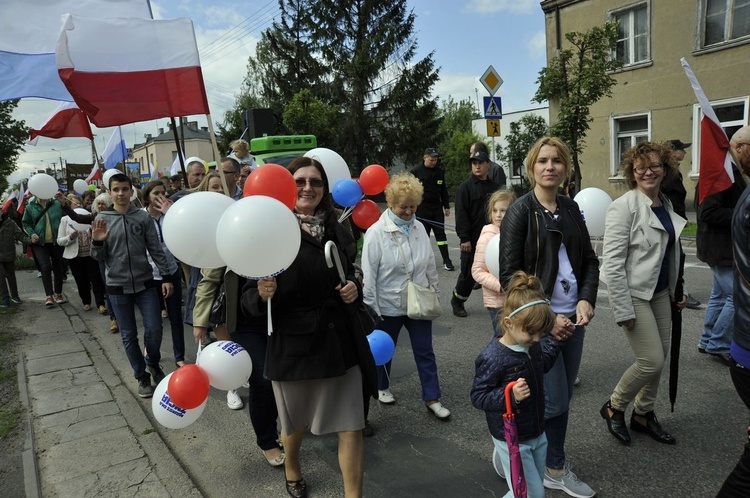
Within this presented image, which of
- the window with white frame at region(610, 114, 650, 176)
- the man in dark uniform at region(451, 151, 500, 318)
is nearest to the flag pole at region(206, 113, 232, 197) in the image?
the man in dark uniform at region(451, 151, 500, 318)

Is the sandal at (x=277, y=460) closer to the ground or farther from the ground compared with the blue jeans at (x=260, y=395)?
closer to the ground

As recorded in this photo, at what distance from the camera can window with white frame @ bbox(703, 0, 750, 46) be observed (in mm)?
14414

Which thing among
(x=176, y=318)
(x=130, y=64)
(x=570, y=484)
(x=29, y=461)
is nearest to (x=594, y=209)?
(x=570, y=484)

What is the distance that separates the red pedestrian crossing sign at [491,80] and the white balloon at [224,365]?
30.6 feet

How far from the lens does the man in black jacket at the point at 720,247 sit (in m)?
4.43

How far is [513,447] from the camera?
2.41 m

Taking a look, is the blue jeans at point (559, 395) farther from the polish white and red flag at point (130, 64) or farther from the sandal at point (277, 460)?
the polish white and red flag at point (130, 64)

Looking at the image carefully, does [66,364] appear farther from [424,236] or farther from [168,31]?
[424,236]

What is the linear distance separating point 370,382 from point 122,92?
2.67m

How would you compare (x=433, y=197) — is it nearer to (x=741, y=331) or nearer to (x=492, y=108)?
(x=492, y=108)

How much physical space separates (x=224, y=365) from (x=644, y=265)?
258 cm

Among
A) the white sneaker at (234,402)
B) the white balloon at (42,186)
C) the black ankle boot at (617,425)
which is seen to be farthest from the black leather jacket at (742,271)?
the white balloon at (42,186)

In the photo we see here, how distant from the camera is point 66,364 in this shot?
5621 millimetres

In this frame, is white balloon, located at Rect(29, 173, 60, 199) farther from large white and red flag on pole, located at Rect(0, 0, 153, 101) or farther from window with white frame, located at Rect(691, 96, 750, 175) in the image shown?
window with white frame, located at Rect(691, 96, 750, 175)
